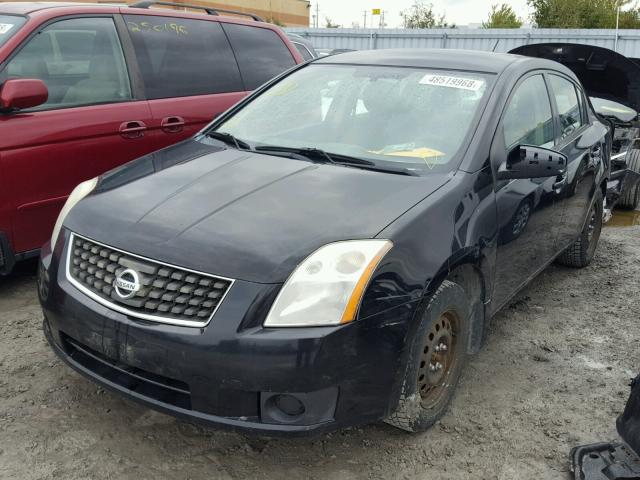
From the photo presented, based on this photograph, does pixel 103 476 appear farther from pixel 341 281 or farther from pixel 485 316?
pixel 485 316

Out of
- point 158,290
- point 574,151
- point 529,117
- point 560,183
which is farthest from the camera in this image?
point 574,151

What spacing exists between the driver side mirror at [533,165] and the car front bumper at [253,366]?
3.57 ft

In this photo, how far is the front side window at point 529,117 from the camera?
3258 millimetres

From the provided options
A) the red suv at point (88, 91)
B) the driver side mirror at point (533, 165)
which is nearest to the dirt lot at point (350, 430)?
the red suv at point (88, 91)

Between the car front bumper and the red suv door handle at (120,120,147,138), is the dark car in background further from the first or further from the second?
the car front bumper

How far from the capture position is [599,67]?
19.4 ft

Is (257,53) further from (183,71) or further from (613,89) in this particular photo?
(613,89)

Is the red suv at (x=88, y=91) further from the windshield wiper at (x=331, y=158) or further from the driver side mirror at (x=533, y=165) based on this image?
the driver side mirror at (x=533, y=165)

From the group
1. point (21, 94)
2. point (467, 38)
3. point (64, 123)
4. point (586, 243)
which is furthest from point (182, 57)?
point (467, 38)

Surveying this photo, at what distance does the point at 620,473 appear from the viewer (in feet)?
7.41

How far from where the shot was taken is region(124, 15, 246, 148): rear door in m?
4.43

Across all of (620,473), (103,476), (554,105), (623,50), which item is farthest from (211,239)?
(623,50)

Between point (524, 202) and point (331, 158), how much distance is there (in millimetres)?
1063

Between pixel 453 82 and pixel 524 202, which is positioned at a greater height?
pixel 453 82
